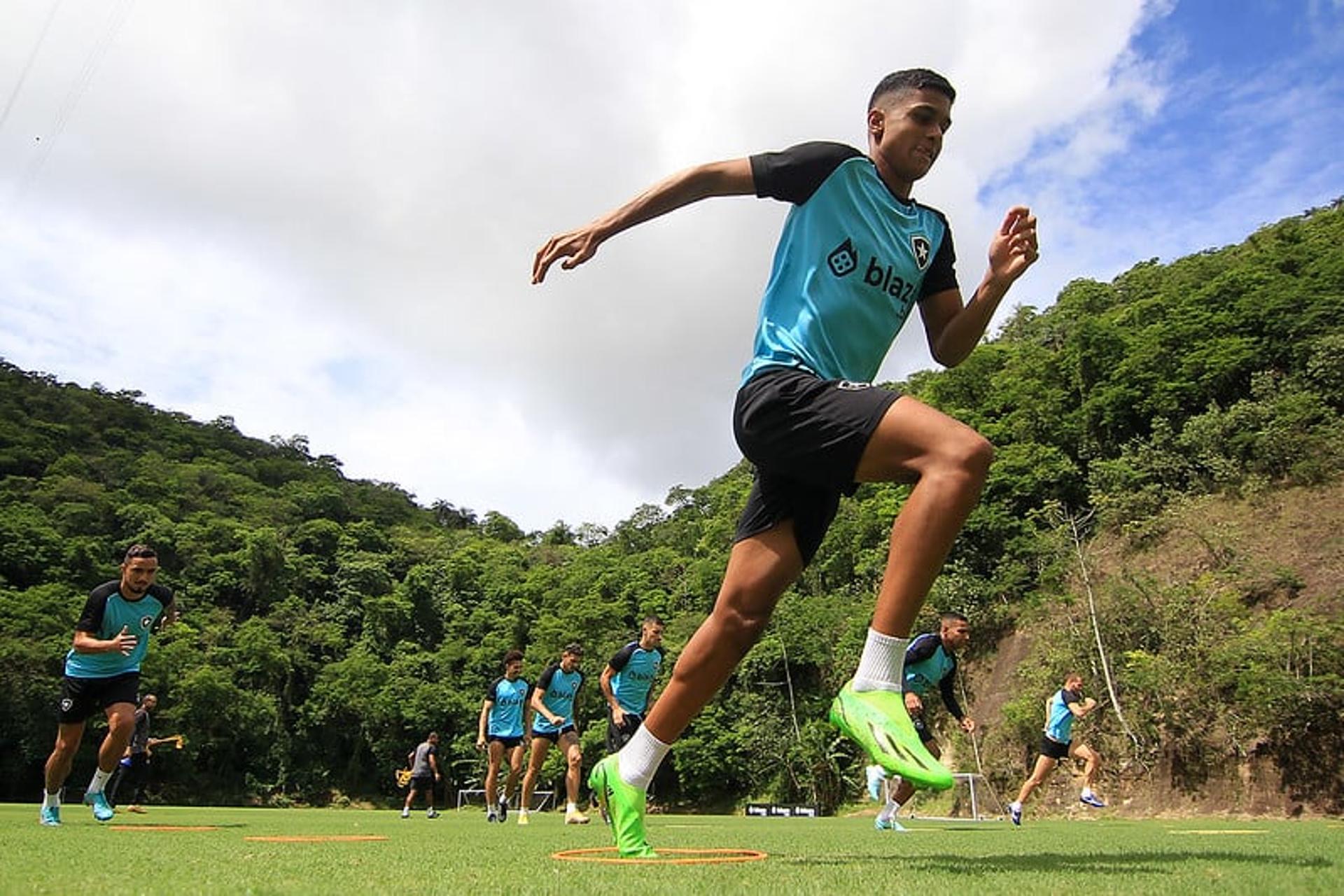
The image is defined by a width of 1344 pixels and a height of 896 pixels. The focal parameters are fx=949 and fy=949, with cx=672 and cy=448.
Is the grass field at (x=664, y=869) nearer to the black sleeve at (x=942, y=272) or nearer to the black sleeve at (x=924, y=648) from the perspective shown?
the black sleeve at (x=942, y=272)

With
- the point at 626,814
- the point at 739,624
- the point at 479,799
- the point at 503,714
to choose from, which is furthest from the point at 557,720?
the point at 479,799

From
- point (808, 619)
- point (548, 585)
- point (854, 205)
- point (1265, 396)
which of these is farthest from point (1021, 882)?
point (548, 585)

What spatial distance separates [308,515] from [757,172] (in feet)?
325

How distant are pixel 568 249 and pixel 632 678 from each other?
8.46 m

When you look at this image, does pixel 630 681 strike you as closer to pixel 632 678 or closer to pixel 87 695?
pixel 632 678

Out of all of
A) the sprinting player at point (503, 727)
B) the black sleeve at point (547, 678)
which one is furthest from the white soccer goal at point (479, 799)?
the black sleeve at point (547, 678)

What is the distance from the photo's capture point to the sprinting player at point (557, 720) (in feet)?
41.1

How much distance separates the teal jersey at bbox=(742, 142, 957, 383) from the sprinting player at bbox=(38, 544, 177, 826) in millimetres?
6250

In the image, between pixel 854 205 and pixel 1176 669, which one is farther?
pixel 1176 669

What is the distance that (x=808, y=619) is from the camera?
5375 cm

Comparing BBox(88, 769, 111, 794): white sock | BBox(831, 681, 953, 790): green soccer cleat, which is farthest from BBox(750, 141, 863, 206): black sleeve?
BBox(88, 769, 111, 794): white sock

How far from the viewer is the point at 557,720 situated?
1263 cm

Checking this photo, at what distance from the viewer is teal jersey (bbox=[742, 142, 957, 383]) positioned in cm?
354

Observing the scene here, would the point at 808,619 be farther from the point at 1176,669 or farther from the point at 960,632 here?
the point at 960,632
